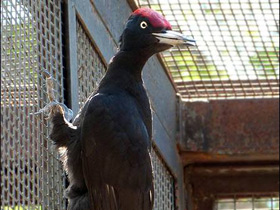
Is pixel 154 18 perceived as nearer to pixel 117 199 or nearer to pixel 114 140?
pixel 114 140

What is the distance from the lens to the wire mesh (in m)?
5.66

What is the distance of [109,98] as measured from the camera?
4367mm

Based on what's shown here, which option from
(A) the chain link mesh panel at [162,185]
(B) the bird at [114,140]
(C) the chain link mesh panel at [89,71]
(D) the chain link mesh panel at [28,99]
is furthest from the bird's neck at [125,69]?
(A) the chain link mesh panel at [162,185]

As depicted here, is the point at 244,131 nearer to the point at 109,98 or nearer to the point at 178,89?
the point at 178,89

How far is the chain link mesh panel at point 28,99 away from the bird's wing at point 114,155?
21 centimetres

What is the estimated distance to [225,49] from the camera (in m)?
5.87

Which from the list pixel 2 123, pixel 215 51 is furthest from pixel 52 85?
pixel 215 51

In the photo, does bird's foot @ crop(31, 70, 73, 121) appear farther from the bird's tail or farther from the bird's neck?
the bird's tail

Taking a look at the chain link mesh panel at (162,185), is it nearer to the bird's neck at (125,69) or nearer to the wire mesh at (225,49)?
the wire mesh at (225,49)

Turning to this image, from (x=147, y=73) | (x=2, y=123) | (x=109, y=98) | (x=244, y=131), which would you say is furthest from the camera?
(x=244, y=131)

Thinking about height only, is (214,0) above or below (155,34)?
above

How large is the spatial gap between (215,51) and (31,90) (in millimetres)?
1567

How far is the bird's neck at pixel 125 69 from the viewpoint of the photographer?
14.6 feet

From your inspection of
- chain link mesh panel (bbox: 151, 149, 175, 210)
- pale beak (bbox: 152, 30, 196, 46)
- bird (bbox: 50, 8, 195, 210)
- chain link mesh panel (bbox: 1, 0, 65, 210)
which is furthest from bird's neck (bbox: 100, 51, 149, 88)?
chain link mesh panel (bbox: 151, 149, 175, 210)
